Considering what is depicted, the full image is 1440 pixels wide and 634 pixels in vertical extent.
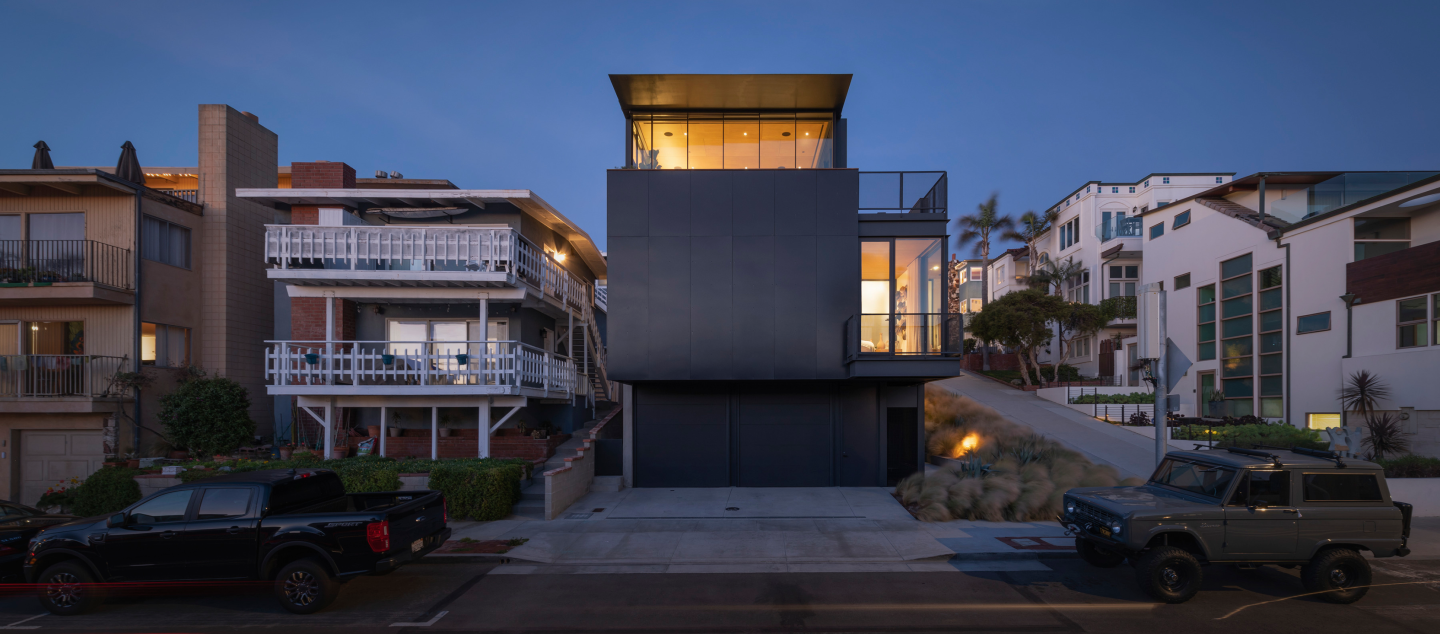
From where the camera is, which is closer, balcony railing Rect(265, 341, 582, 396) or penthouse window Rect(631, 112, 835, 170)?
balcony railing Rect(265, 341, 582, 396)

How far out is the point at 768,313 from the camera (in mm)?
14539

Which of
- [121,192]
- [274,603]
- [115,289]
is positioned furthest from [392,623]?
[121,192]

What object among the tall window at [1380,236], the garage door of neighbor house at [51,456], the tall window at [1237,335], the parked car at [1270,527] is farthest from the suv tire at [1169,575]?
the garage door of neighbor house at [51,456]

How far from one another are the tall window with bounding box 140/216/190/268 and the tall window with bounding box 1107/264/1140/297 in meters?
39.8

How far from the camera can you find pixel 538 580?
875 centimetres

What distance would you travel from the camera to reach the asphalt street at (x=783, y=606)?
6.97m

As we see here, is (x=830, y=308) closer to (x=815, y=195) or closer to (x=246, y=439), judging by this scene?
(x=815, y=195)

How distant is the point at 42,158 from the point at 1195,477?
84.8 feet

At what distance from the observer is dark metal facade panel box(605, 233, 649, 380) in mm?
14562

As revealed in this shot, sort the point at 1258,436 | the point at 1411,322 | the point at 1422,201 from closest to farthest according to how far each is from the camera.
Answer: the point at 1258,436
the point at 1411,322
the point at 1422,201

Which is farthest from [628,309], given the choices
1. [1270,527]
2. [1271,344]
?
[1271,344]

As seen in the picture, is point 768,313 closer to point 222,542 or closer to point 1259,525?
point 1259,525

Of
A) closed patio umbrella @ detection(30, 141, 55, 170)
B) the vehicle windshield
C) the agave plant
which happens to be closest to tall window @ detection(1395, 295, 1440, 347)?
the agave plant

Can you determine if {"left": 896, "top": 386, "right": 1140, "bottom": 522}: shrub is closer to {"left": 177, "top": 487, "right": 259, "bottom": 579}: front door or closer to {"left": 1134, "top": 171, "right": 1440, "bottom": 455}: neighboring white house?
{"left": 1134, "top": 171, "right": 1440, "bottom": 455}: neighboring white house
